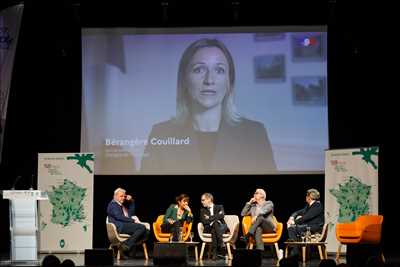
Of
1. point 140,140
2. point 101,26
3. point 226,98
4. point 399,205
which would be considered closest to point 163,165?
point 140,140

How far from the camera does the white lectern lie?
9500 millimetres

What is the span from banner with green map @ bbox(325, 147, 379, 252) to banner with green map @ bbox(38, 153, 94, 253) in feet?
11.6

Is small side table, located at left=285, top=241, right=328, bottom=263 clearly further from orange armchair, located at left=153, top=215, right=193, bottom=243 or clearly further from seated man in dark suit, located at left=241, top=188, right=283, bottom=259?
orange armchair, located at left=153, top=215, right=193, bottom=243

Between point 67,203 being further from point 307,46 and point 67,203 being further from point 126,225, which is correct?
point 307,46

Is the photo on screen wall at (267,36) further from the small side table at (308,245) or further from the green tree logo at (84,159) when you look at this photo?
the small side table at (308,245)

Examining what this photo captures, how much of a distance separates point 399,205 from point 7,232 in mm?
6513

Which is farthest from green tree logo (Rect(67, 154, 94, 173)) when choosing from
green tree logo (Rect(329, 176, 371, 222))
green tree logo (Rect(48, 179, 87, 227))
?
green tree logo (Rect(329, 176, 371, 222))

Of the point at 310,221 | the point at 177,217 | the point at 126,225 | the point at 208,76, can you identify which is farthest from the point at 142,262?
the point at 208,76

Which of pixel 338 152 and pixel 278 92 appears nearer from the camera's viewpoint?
pixel 338 152

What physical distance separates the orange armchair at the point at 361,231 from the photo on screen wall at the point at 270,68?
9.51 feet

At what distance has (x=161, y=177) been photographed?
41.8ft

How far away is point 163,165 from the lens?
12102 mm

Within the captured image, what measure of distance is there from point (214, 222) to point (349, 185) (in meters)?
1.99

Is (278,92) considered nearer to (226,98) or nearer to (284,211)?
(226,98)
